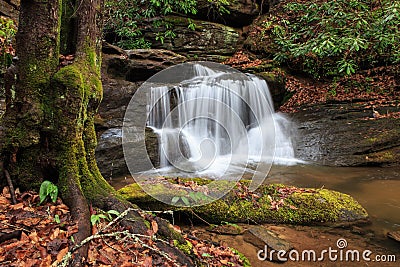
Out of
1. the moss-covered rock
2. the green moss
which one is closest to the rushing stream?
the moss-covered rock

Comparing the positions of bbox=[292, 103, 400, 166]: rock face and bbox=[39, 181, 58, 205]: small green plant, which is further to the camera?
bbox=[292, 103, 400, 166]: rock face

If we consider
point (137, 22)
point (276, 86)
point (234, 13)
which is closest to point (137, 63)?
point (137, 22)

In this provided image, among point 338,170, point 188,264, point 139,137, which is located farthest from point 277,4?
point 188,264

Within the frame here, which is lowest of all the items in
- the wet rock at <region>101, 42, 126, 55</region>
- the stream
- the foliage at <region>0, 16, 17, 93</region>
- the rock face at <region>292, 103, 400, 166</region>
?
the stream

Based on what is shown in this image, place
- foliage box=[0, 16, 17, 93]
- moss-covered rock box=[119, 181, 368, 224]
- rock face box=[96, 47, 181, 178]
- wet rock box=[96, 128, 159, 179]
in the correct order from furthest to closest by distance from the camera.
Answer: rock face box=[96, 47, 181, 178]
wet rock box=[96, 128, 159, 179]
foliage box=[0, 16, 17, 93]
moss-covered rock box=[119, 181, 368, 224]

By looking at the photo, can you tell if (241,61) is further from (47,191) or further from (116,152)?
(47,191)

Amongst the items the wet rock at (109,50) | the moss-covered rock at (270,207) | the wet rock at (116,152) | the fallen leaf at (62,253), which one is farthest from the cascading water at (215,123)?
the fallen leaf at (62,253)

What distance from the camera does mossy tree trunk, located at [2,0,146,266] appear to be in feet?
8.11

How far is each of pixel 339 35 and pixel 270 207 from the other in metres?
7.44

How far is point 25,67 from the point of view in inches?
97.9

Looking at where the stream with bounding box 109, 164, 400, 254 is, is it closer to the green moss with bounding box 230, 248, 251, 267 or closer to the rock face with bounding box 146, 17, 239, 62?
the green moss with bounding box 230, 248, 251, 267

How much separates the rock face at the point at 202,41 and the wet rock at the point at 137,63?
260cm

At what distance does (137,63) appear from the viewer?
30.8 ft

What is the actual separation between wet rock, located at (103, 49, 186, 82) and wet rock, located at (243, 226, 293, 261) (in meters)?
6.39
